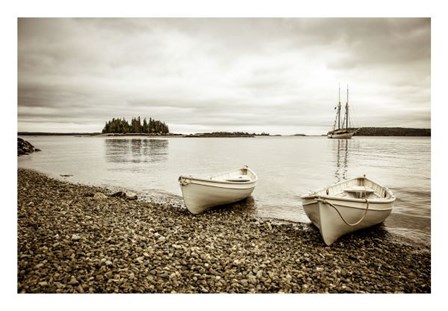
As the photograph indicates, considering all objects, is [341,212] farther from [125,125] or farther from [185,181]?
[125,125]

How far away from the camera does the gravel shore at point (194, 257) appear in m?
3.90

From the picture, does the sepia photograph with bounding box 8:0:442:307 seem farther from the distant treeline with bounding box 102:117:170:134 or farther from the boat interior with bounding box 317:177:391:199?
the distant treeline with bounding box 102:117:170:134

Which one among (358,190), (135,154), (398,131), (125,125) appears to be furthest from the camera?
(135,154)

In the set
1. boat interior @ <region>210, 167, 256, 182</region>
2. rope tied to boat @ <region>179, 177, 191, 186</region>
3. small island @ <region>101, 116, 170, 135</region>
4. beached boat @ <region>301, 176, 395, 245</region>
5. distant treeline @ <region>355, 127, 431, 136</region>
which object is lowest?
beached boat @ <region>301, 176, 395, 245</region>

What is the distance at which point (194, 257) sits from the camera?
452 cm

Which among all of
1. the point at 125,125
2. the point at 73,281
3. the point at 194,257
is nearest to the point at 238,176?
the point at 194,257

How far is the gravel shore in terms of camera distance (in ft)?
12.8

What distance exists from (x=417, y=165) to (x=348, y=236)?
42.6ft

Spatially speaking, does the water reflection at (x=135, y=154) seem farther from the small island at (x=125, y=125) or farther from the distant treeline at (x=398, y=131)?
the distant treeline at (x=398, y=131)

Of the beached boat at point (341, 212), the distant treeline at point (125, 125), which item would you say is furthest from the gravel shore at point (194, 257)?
the distant treeline at point (125, 125)

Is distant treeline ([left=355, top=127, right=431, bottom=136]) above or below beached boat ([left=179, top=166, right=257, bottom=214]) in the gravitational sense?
above

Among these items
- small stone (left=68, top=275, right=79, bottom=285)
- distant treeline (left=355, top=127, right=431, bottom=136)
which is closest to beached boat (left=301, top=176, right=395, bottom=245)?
distant treeline (left=355, top=127, right=431, bottom=136)

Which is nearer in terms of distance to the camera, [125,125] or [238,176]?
[238,176]
